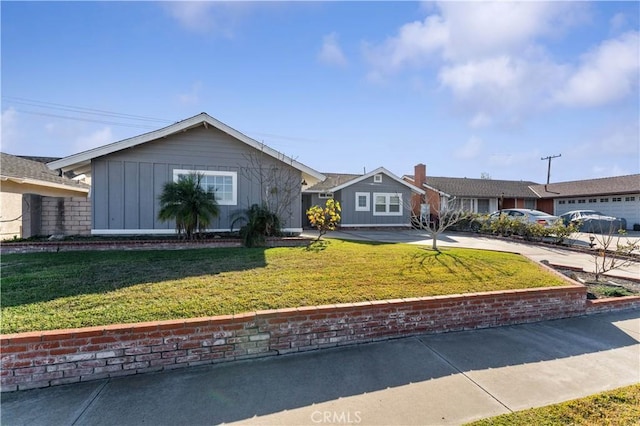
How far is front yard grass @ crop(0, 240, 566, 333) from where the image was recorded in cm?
375

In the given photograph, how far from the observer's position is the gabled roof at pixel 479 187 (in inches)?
1001

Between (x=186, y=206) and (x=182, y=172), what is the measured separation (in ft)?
7.22

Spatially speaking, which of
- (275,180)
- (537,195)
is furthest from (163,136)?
(537,195)

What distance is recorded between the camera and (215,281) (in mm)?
4984

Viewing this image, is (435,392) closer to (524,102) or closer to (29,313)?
(29,313)

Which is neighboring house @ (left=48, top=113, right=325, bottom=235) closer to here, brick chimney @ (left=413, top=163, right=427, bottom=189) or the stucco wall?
the stucco wall

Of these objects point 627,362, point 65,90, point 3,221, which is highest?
point 65,90

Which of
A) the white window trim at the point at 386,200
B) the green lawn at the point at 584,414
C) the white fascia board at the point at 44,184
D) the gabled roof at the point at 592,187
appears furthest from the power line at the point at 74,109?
the gabled roof at the point at 592,187

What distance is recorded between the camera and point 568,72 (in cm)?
970

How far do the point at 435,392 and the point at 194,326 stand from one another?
2732 millimetres

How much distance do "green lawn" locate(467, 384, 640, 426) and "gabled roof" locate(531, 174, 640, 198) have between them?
1040 inches

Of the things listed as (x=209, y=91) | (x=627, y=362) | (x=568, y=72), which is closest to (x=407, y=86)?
(x=568, y=72)

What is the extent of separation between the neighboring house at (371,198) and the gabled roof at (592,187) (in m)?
16.4

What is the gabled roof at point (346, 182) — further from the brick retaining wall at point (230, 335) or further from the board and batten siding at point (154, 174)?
the brick retaining wall at point (230, 335)
